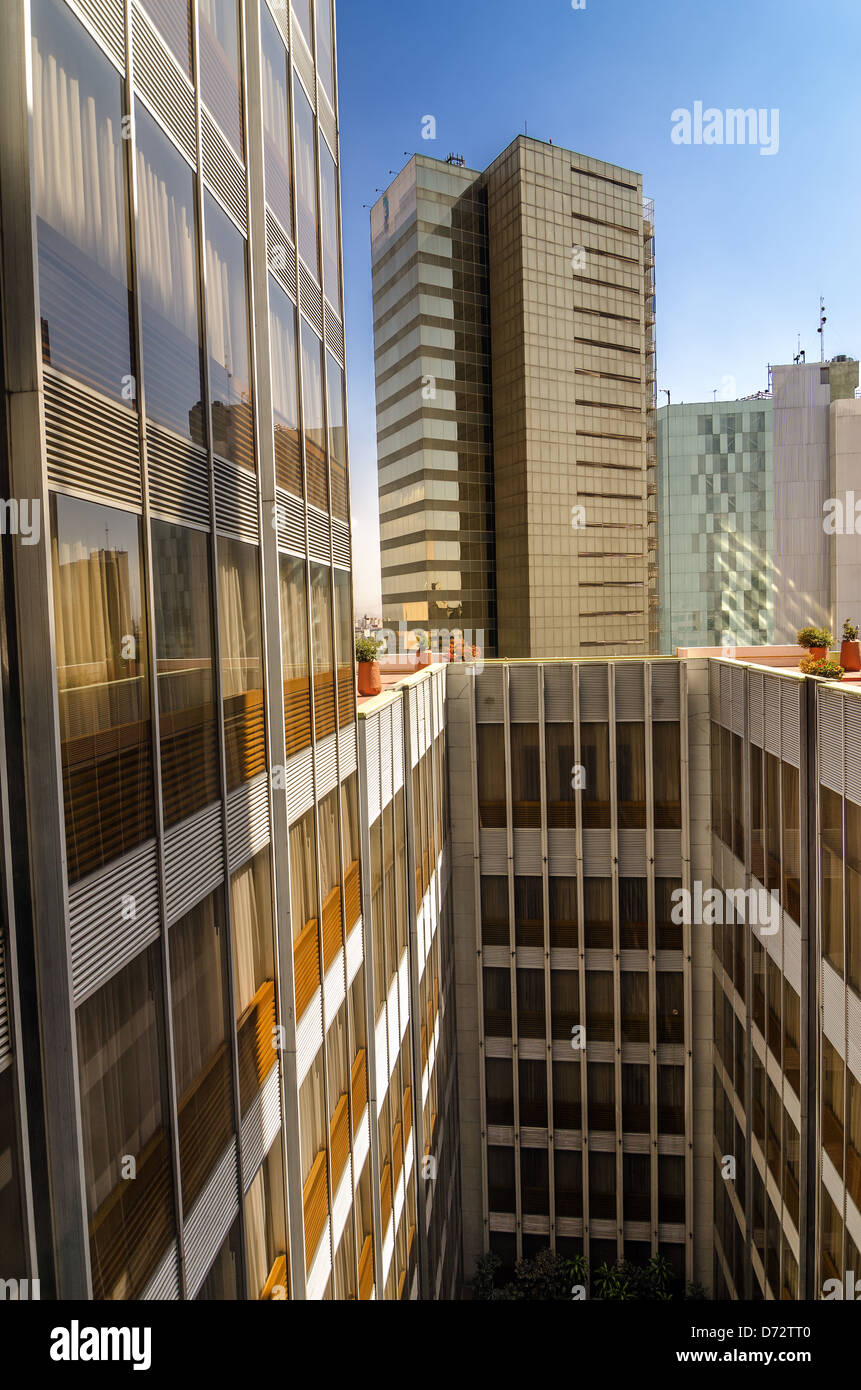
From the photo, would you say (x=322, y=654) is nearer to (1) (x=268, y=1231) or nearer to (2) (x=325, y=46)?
(1) (x=268, y=1231)

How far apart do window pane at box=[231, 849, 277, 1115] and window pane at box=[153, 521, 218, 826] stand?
1260mm

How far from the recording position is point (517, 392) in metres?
51.8

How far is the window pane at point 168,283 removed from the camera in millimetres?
4965

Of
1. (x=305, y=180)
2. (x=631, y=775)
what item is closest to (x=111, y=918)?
(x=305, y=180)

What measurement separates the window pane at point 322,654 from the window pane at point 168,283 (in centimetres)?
368

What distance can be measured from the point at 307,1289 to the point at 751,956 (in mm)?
11841

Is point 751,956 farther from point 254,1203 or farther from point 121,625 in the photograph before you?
point 121,625

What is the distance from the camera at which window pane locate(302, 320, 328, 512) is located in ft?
30.0

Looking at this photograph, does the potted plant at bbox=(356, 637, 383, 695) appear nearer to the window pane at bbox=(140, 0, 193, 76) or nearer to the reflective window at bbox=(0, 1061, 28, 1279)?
the window pane at bbox=(140, 0, 193, 76)

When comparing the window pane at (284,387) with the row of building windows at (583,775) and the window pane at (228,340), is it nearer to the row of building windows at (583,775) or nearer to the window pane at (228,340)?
the window pane at (228,340)

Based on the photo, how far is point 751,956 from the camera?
16.6 meters

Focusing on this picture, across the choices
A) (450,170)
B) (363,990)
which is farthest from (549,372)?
(363,990)

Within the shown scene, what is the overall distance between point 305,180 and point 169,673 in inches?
294

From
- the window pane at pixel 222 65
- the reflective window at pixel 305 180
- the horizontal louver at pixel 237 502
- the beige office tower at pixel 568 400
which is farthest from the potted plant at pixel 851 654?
the beige office tower at pixel 568 400
